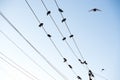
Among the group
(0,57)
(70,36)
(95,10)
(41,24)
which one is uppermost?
(95,10)

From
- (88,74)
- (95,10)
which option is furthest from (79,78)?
(95,10)

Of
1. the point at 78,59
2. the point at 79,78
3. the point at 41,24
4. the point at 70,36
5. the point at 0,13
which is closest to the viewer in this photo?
the point at 0,13

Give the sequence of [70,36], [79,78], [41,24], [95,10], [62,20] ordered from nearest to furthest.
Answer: [41,24] < [62,20] < [70,36] < [95,10] < [79,78]

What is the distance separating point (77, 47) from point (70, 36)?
1514 millimetres

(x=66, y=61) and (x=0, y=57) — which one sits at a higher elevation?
(x=66, y=61)

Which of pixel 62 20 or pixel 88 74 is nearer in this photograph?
pixel 62 20

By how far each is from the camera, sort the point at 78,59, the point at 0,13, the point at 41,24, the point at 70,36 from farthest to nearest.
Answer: the point at 78,59 < the point at 70,36 < the point at 41,24 < the point at 0,13

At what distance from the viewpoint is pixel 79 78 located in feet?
48.0

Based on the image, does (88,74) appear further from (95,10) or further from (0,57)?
(0,57)

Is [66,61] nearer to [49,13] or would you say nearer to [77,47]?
[77,47]

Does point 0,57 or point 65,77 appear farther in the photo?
point 65,77

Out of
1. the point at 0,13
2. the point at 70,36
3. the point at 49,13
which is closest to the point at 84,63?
the point at 70,36

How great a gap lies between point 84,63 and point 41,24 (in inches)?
246

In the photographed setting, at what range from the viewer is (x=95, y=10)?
12500 mm
